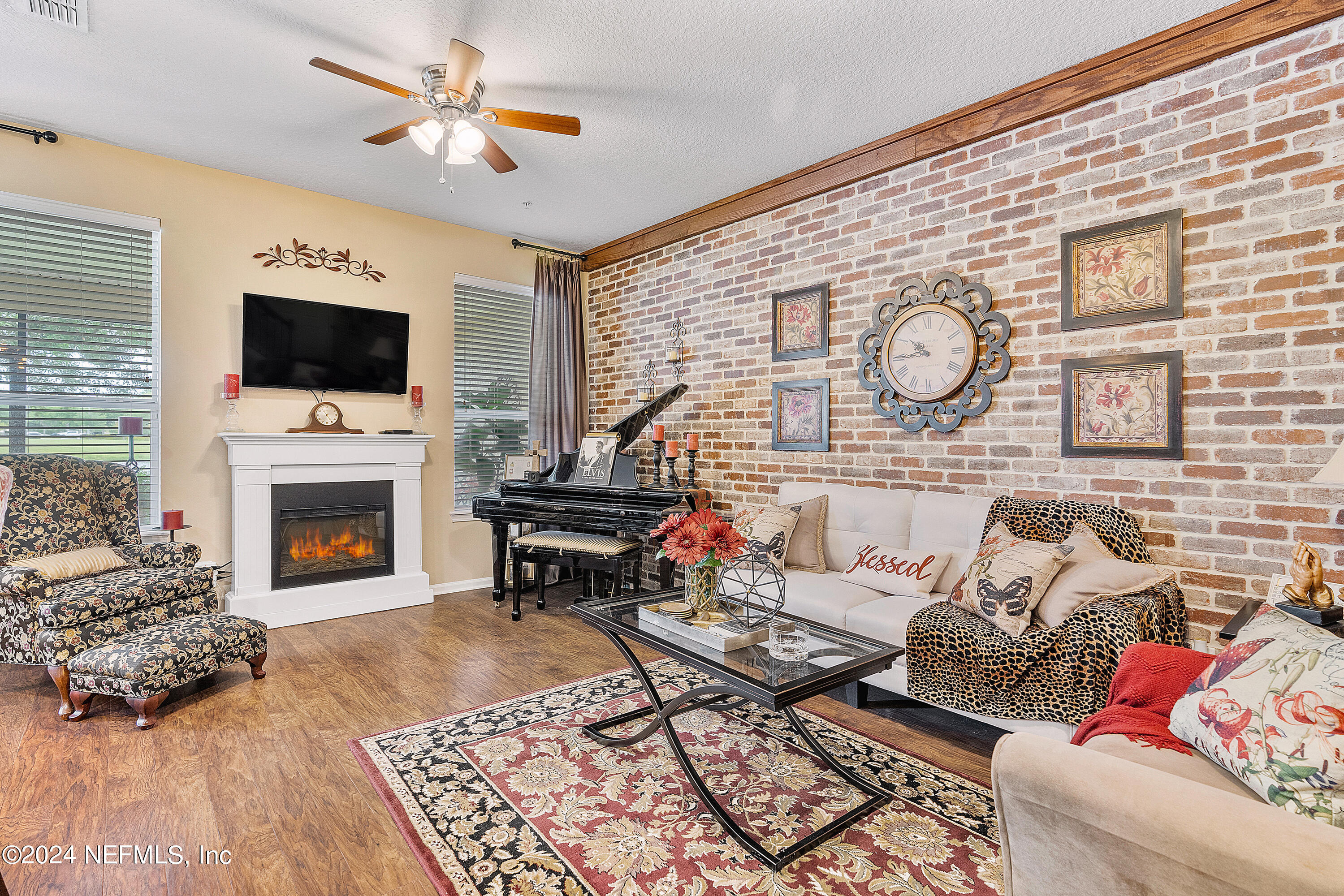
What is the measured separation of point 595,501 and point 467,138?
7.51 ft

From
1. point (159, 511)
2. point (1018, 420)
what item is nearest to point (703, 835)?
point (1018, 420)

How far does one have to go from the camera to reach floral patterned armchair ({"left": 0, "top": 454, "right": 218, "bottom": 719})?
8.68ft

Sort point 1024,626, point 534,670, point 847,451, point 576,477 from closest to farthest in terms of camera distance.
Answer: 1. point 1024,626
2. point 534,670
3. point 847,451
4. point 576,477

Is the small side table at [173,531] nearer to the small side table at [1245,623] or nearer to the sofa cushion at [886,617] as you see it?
the sofa cushion at [886,617]

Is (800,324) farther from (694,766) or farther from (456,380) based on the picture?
(456,380)

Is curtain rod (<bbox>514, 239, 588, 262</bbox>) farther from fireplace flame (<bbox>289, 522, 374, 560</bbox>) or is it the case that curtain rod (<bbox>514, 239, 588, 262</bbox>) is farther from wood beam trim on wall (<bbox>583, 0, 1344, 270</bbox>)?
fireplace flame (<bbox>289, 522, 374, 560</bbox>)

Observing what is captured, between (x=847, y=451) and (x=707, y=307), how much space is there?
1523 mm

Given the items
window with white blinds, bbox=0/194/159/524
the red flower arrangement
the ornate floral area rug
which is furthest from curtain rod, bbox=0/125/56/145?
the red flower arrangement

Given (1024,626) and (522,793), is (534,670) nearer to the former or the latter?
(522,793)

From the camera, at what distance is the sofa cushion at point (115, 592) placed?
2.65m

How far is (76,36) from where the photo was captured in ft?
8.31

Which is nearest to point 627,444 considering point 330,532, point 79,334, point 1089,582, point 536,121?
point 330,532

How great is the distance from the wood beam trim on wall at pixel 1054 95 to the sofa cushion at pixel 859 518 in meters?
1.76

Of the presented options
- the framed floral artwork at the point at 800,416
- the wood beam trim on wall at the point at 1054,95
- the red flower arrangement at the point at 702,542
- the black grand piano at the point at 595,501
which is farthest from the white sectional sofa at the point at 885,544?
the wood beam trim on wall at the point at 1054,95
